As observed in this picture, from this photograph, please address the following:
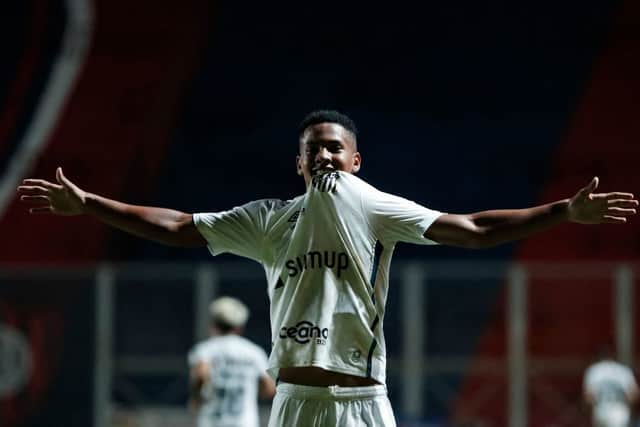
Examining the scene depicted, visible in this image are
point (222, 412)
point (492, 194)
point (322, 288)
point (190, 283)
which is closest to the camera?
point (322, 288)

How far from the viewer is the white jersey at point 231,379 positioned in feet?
32.5

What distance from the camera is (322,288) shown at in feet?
14.8

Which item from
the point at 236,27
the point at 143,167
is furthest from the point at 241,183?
the point at 236,27

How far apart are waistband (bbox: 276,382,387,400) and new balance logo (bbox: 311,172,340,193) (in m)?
0.71

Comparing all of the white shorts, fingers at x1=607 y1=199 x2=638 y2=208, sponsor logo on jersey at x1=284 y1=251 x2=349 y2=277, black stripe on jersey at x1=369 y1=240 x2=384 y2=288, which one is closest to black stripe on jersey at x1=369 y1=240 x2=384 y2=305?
black stripe on jersey at x1=369 y1=240 x2=384 y2=288

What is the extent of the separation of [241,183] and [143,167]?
1.43m

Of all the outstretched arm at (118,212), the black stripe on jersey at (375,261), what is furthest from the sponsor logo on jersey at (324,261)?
the outstretched arm at (118,212)

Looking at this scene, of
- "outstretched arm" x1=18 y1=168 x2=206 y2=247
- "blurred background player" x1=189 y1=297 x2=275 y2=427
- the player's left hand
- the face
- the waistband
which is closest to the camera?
the player's left hand

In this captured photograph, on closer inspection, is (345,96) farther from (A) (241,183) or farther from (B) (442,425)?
(B) (442,425)

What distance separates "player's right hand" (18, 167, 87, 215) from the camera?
4793 mm

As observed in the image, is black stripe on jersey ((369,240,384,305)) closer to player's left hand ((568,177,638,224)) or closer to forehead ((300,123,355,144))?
forehead ((300,123,355,144))

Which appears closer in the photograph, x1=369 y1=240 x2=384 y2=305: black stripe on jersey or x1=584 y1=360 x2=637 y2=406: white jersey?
x1=369 y1=240 x2=384 y2=305: black stripe on jersey

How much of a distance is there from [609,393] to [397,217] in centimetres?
996

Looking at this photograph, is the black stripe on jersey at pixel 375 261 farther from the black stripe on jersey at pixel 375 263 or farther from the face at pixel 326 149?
the face at pixel 326 149
